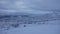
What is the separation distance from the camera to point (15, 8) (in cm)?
121

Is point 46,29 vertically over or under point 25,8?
under

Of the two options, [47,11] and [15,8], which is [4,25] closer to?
[15,8]

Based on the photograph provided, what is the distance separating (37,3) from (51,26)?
0.33 m

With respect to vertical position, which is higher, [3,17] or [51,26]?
[3,17]

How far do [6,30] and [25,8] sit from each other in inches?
13.6

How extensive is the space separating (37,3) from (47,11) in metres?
0.16

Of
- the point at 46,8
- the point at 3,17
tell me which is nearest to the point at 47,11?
the point at 46,8

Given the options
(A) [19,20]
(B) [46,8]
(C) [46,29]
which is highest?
(B) [46,8]

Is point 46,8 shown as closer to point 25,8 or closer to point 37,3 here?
point 37,3

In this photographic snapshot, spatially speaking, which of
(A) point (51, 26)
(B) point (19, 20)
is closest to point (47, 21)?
(A) point (51, 26)

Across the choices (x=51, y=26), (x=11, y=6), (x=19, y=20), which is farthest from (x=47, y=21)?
(x=11, y=6)

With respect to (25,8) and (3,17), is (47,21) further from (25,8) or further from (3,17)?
(3,17)

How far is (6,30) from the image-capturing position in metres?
1.17

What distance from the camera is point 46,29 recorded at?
3.92 feet
